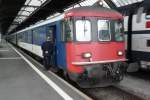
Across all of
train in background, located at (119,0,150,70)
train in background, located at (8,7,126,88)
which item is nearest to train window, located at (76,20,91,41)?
train in background, located at (8,7,126,88)

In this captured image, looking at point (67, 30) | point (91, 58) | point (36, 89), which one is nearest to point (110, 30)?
point (91, 58)

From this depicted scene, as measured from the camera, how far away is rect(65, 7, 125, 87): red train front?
10.6 m

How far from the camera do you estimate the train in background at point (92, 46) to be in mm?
10602

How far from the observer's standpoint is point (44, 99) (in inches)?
345

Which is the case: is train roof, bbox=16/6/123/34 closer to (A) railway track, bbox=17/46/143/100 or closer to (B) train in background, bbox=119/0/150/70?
(B) train in background, bbox=119/0/150/70

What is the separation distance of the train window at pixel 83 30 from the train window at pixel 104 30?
0.42 meters

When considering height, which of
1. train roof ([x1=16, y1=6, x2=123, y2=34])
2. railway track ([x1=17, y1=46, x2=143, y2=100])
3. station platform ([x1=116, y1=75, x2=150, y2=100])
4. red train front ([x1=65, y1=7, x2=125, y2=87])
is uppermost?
train roof ([x1=16, y1=6, x2=123, y2=34])

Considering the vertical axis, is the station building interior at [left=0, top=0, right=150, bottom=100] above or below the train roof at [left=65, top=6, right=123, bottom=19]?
below

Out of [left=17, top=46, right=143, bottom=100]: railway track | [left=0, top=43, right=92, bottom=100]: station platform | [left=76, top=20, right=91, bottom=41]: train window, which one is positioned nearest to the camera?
[left=0, top=43, right=92, bottom=100]: station platform

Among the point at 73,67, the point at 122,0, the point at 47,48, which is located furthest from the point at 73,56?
the point at 122,0

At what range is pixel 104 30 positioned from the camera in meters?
11.2

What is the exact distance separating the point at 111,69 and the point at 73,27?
1857 millimetres

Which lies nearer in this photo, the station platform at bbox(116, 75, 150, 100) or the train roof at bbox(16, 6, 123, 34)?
the station platform at bbox(116, 75, 150, 100)

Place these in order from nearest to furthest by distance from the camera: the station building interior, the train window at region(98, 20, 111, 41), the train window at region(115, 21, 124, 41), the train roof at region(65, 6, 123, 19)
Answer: the station building interior, the train roof at region(65, 6, 123, 19), the train window at region(98, 20, 111, 41), the train window at region(115, 21, 124, 41)
